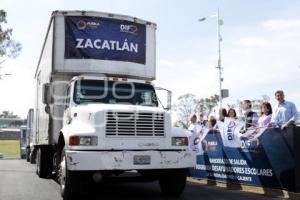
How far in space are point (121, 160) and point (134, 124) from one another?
0.78 m

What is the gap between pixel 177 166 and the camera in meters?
9.09

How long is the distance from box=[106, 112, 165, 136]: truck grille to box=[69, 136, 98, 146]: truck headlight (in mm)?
301

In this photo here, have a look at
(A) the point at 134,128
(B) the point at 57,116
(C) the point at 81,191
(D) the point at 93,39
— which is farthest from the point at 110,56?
(C) the point at 81,191

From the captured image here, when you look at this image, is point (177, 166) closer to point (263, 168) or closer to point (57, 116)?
point (263, 168)

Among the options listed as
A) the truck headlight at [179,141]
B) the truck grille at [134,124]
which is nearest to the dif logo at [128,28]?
the truck grille at [134,124]

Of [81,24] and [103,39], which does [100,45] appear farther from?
[81,24]

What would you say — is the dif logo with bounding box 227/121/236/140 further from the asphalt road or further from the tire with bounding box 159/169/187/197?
the tire with bounding box 159/169/187/197

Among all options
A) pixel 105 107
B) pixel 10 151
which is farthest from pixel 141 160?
pixel 10 151

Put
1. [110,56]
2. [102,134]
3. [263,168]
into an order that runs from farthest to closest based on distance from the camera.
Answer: [110,56] → [263,168] → [102,134]

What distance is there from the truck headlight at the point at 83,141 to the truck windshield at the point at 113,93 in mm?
1606

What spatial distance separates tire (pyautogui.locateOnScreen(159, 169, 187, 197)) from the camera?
31.8 ft

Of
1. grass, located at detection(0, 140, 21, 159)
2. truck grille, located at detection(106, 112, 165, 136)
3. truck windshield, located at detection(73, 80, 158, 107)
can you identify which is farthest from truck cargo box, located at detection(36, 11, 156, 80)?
grass, located at detection(0, 140, 21, 159)

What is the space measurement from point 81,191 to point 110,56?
372 cm

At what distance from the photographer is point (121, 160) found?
8.66m
